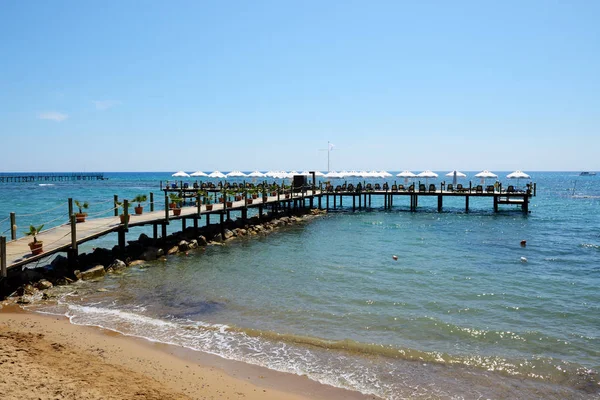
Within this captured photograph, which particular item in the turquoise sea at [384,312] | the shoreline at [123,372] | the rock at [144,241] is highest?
the rock at [144,241]

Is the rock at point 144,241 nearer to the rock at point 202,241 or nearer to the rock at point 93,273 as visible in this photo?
Result: the rock at point 202,241

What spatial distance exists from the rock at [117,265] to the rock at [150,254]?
5.39ft

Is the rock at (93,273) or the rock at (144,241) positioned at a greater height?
the rock at (144,241)

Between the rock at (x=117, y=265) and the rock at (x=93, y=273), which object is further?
the rock at (x=117, y=265)

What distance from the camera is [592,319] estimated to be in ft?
45.6

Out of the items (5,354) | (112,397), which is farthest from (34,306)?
(112,397)

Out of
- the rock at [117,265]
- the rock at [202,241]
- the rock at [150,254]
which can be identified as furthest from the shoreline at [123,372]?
the rock at [202,241]

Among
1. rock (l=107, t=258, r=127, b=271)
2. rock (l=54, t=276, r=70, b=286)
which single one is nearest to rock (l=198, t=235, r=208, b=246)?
rock (l=107, t=258, r=127, b=271)

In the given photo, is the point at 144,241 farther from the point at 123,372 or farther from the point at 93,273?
the point at 123,372

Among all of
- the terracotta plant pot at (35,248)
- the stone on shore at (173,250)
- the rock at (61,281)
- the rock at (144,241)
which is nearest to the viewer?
the terracotta plant pot at (35,248)

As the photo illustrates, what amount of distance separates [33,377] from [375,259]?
16963mm

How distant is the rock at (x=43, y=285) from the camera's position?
15634mm

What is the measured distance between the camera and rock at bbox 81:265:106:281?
17562 mm

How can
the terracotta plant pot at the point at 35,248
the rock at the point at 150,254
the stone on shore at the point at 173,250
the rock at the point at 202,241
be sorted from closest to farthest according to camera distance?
the terracotta plant pot at the point at 35,248
the rock at the point at 150,254
the stone on shore at the point at 173,250
the rock at the point at 202,241
